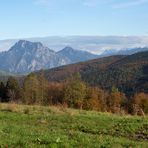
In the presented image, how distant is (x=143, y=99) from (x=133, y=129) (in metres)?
91.5

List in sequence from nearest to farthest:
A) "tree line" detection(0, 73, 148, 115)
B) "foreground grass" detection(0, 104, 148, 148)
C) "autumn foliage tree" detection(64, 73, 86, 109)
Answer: "foreground grass" detection(0, 104, 148, 148), "autumn foliage tree" detection(64, 73, 86, 109), "tree line" detection(0, 73, 148, 115)

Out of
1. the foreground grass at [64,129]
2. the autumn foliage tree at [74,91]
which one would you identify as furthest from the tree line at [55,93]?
the foreground grass at [64,129]

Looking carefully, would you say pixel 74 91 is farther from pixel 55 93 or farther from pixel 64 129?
pixel 64 129

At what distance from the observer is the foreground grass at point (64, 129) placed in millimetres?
14023

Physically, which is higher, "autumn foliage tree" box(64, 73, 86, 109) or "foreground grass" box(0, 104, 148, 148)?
"foreground grass" box(0, 104, 148, 148)

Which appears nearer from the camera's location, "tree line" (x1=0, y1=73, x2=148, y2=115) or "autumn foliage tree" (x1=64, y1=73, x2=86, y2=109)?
"autumn foliage tree" (x1=64, y1=73, x2=86, y2=109)

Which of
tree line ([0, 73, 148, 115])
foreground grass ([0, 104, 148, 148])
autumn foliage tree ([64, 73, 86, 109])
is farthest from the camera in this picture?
tree line ([0, 73, 148, 115])

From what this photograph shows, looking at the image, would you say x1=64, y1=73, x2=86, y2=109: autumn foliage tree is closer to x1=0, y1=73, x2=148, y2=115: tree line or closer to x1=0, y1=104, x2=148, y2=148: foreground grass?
x1=0, y1=73, x2=148, y2=115: tree line

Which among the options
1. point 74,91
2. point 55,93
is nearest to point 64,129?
point 74,91

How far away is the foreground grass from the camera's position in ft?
46.0

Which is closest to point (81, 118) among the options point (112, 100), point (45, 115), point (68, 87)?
point (45, 115)

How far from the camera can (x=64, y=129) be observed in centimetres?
1975

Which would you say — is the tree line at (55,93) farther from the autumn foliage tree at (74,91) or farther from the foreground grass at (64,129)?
the foreground grass at (64,129)

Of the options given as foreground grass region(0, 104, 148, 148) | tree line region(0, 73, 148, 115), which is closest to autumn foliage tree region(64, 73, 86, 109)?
tree line region(0, 73, 148, 115)
